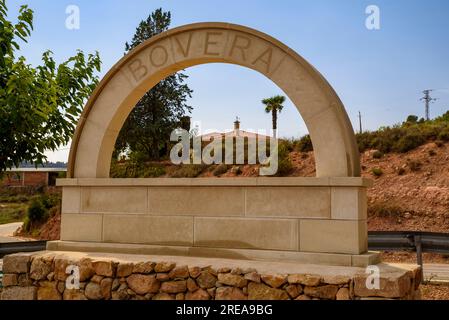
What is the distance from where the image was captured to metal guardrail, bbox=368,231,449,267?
363 inches

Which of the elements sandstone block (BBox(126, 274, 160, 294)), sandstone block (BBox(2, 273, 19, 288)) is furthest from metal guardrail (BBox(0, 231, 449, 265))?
sandstone block (BBox(126, 274, 160, 294))

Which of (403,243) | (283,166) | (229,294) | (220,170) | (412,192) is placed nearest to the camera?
(229,294)

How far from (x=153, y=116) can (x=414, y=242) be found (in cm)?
2514

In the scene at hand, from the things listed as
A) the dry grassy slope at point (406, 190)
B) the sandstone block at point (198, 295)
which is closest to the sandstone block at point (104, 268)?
the sandstone block at point (198, 295)

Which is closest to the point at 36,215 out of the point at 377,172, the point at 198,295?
the point at 377,172

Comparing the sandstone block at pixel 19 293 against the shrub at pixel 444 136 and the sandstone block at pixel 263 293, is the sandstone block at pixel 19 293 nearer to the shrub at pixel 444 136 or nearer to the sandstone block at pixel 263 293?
the sandstone block at pixel 263 293

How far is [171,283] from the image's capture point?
18.7 feet

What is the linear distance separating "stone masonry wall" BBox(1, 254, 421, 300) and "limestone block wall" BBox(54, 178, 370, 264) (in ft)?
1.98

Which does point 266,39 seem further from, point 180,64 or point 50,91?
point 50,91

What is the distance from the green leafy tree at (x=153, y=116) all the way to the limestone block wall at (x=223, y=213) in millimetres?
24328

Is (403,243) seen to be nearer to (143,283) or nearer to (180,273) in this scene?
(180,273)

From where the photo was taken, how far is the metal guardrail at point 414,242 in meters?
9.23

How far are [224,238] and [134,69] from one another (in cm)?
279

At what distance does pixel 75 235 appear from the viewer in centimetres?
688
